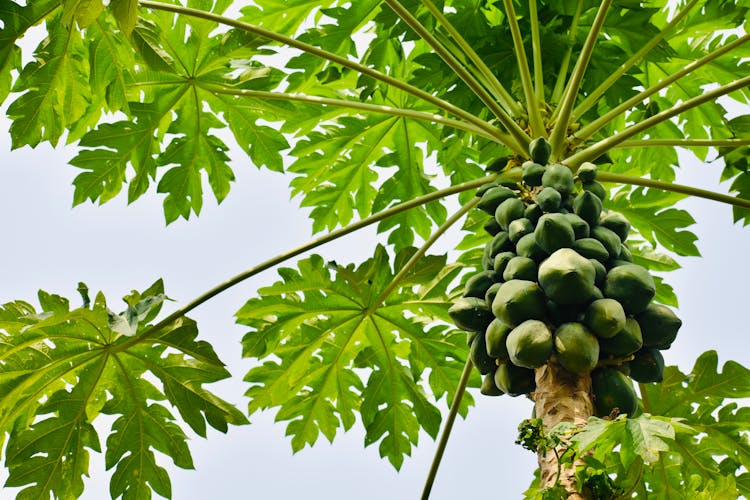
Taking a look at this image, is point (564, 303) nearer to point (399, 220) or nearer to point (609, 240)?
point (609, 240)

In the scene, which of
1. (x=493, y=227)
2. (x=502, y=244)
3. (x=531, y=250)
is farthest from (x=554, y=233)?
(x=493, y=227)

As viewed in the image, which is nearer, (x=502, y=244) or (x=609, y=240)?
(x=609, y=240)

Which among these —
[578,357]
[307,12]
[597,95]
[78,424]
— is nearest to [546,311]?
[578,357]

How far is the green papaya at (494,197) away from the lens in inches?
118

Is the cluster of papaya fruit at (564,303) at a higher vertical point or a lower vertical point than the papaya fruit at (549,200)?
lower

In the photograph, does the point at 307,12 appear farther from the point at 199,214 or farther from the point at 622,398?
the point at 622,398

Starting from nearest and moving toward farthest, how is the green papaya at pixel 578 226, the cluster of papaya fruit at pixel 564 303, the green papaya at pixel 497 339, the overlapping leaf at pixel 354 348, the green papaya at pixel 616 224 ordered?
the cluster of papaya fruit at pixel 564 303, the green papaya at pixel 497 339, the green papaya at pixel 578 226, the green papaya at pixel 616 224, the overlapping leaf at pixel 354 348

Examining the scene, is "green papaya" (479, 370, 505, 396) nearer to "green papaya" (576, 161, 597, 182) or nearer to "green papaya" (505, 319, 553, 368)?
"green papaya" (505, 319, 553, 368)

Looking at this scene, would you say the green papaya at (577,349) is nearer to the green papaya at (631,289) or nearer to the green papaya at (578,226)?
the green papaya at (631,289)

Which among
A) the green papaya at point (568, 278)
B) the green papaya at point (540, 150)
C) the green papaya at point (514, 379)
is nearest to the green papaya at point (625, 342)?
the green papaya at point (568, 278)

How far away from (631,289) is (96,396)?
84.0 inches

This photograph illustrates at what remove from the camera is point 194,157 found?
4.04 m

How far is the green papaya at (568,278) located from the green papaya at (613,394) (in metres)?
0.24

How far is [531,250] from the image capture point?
2.63 meters
